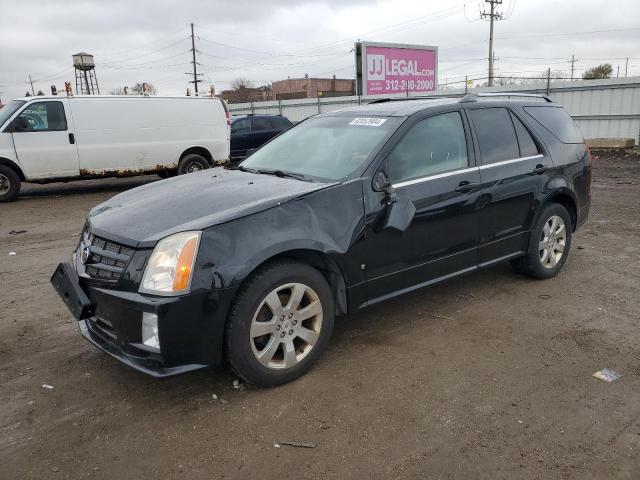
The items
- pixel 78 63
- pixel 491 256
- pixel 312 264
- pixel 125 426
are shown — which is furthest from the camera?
pixel 78 63

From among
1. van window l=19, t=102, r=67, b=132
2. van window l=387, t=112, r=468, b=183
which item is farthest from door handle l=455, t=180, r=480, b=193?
van window l=19, t=102, r=67, b=132

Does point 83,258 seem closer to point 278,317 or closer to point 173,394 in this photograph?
point 173,394

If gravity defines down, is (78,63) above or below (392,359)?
above

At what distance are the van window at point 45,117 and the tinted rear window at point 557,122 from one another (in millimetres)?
9017

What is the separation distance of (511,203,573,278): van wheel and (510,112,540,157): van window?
551 millimetres

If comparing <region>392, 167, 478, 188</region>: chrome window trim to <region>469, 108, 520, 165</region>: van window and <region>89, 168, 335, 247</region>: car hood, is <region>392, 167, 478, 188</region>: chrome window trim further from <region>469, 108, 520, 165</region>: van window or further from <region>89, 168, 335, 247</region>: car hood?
<region>89, 168, 335, 247</region>: car hood

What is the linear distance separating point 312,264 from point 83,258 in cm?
145

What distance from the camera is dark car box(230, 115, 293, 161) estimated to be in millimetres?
15969

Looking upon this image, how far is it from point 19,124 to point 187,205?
8.54 metres

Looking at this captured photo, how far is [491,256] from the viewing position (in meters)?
4.49

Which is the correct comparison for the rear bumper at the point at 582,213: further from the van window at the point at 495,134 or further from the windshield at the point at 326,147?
the windshield at the point at 326,147

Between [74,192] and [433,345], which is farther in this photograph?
[74,192]

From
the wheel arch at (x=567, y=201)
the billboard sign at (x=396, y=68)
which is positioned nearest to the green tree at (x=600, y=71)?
the billboard sign at (x=396, y=68)

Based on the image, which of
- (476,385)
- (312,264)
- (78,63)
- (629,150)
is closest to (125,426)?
(312,264)
